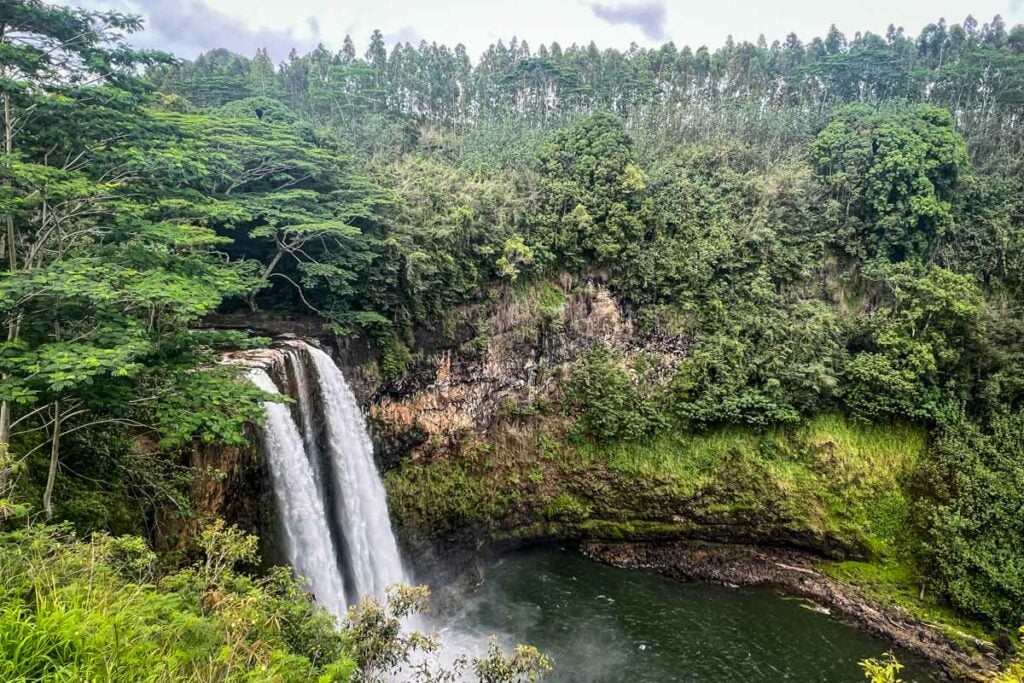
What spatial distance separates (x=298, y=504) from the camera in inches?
399

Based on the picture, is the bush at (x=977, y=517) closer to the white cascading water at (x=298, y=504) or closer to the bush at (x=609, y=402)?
the bush at (x=609, y=402)

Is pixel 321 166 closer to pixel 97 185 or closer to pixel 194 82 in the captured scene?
pixel 97 185

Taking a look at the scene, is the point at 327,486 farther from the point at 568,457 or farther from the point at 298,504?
the point at 568,457

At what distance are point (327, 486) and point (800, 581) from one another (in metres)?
13.3

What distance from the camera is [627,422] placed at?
→ 54.6ft

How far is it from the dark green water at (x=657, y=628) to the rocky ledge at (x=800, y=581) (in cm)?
40

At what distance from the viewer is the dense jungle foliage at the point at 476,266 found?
662 cm

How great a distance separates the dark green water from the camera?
12.2 meters

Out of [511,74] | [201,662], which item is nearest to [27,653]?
[201,662]

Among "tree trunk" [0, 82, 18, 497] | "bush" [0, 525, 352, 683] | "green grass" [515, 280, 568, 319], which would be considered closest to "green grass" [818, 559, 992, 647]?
"green grass" [515, 280, 568, 319]

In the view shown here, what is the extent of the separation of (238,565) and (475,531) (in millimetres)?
7497

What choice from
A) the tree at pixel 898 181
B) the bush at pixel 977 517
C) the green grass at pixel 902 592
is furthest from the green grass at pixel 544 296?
the bush at pixel 977 517

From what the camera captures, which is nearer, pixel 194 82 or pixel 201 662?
pixel 201 662

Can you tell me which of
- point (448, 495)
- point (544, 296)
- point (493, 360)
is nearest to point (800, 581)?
point (448, 495)
